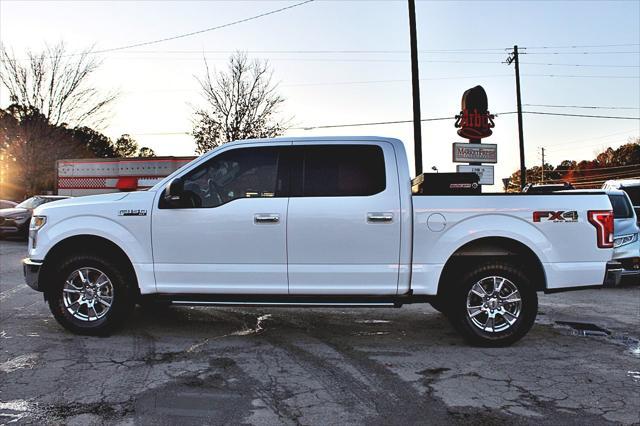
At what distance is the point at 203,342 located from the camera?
5367 millimetres

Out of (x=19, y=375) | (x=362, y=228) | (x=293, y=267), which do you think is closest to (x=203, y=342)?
(x=293, y=267)

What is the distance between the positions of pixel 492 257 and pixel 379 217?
1.23 metres

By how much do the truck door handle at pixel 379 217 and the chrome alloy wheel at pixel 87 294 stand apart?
9.21 feet

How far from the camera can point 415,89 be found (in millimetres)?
15398

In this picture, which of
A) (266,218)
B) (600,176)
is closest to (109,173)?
(266,218)

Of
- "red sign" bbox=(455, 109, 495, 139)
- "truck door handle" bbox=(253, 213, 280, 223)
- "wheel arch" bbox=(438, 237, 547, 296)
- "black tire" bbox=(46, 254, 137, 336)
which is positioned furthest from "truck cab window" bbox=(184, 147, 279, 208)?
"red sign" bbox=(455, 109, 495, 139)

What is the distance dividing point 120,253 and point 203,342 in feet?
4.24

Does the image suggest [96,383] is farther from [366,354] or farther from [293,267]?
[366,354]

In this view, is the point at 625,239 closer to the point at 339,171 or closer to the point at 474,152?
the point at 474,152

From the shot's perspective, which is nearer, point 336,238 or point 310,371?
point 310,371

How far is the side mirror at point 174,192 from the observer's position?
523 cm

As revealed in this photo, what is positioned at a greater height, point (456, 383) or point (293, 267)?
point (293, 267)

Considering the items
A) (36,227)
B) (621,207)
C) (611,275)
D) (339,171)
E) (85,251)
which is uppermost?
(339,171)

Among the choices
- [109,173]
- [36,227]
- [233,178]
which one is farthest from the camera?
[109,173]
